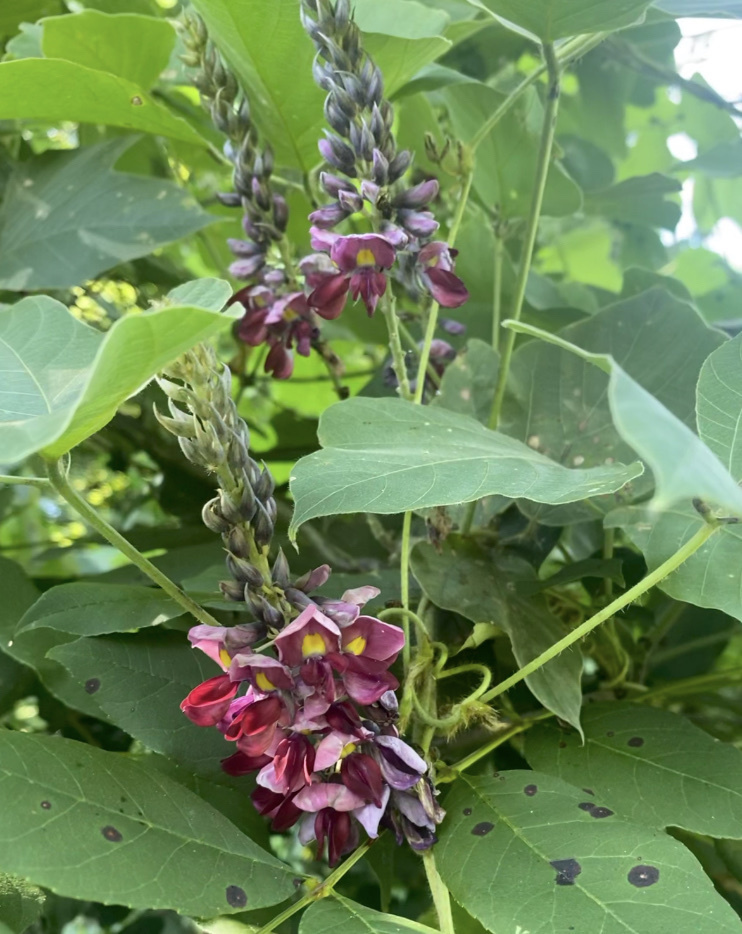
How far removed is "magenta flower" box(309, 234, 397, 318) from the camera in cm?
54

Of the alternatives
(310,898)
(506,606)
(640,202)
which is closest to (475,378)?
(506,606)

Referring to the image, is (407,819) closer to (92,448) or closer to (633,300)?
(633,300)

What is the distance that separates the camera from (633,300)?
706mm

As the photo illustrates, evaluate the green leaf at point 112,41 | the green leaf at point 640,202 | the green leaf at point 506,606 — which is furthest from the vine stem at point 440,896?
the green leaf at point 640,202

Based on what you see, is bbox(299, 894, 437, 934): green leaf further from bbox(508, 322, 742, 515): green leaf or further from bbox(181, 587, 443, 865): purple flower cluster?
bbox(508, 322, 742, 515): green leaf

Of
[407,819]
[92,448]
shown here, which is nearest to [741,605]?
[407,819]

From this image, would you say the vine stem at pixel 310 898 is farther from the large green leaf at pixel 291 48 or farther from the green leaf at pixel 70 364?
the large green leaf at pixel 291 48

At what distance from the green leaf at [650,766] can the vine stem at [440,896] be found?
10cm

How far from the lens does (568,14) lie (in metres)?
0.57

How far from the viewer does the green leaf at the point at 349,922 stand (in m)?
0.43

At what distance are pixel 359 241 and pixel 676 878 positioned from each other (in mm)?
411

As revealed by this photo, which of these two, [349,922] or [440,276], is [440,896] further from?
[440,276]

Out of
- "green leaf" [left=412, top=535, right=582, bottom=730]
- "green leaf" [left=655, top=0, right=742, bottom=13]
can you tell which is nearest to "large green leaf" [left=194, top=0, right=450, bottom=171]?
"green leaf" [left=655, top=0, right=742, bottom=13]

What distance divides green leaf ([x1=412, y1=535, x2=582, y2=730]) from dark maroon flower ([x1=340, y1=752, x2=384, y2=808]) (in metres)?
0.12
